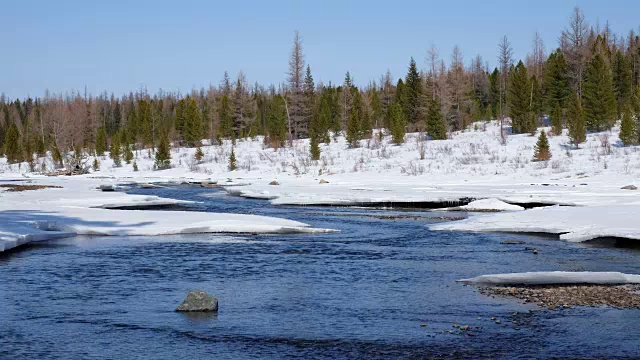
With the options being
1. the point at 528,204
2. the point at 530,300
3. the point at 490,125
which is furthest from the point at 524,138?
the point at 530,300

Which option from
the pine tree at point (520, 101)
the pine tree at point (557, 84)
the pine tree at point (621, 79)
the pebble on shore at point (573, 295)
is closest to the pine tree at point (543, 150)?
the pine tree at point (520, 101)

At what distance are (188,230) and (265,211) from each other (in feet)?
25.2

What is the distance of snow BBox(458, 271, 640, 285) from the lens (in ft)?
40.9

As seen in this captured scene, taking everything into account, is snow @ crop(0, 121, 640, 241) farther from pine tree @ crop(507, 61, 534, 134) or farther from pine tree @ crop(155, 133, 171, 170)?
pine tree @ crop(507, 61, 534, 134)

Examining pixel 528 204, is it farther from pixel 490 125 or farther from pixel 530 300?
pixel 490 125

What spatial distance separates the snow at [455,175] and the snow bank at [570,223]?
0.03 meters

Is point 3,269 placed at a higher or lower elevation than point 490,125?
lower

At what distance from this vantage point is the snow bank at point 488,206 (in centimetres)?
2623

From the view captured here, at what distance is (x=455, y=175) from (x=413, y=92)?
101ft

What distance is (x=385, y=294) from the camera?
11875 millimetres

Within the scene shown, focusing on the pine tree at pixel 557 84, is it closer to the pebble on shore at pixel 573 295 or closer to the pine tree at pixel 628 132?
the pine tree at pixel 628 132

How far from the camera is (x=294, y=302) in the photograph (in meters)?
11.3

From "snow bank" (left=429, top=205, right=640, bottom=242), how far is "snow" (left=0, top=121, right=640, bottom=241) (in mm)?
30

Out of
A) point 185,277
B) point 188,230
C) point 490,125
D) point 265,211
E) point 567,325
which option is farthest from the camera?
point 490,125
